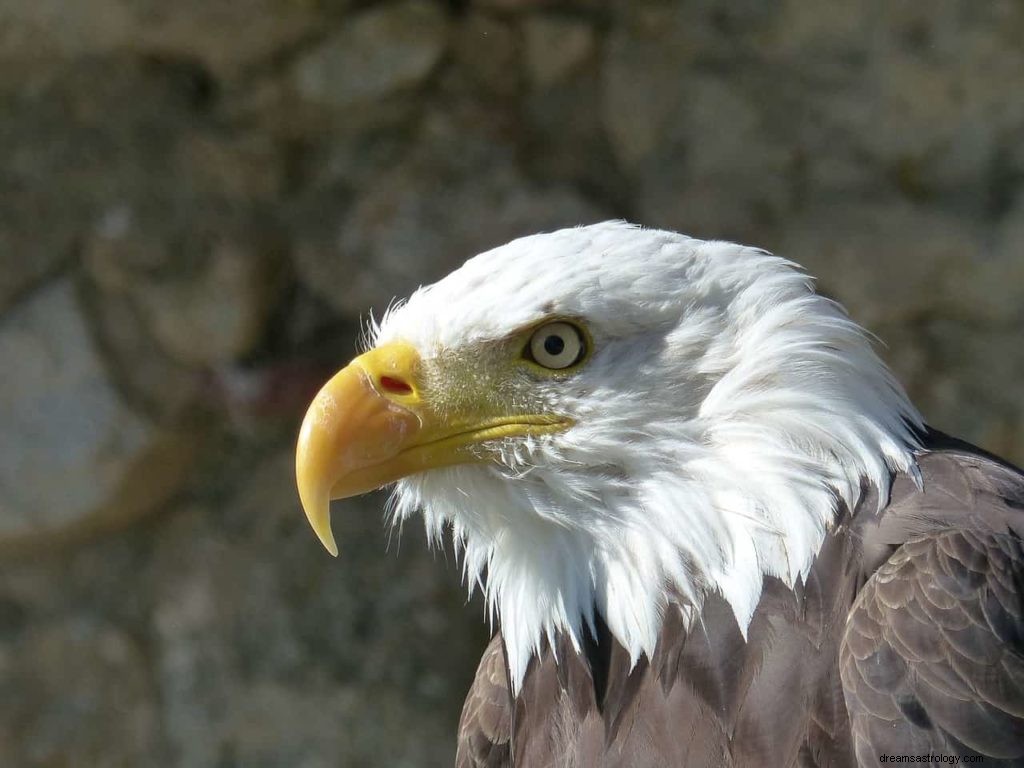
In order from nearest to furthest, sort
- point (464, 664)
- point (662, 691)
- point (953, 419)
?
point (662, 691) → point (953, 419) → point (464, 664)

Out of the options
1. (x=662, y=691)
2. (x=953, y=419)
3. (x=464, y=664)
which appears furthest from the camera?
(x=464, y=664)

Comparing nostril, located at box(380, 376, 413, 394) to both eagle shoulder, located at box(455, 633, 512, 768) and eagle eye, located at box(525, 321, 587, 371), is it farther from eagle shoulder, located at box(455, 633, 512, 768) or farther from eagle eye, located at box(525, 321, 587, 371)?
eagle shoulder, located at box(455, 633, 512, 768)

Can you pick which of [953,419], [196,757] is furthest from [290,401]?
[953,419]

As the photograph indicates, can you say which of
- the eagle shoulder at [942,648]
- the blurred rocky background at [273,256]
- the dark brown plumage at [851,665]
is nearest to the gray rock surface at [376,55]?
the blurred rocky background at [273,256]

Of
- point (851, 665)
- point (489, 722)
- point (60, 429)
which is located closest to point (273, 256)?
point (60, 429)

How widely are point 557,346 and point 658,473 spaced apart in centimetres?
21

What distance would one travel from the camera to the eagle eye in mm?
1711

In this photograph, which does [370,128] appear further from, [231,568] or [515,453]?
[515,453]

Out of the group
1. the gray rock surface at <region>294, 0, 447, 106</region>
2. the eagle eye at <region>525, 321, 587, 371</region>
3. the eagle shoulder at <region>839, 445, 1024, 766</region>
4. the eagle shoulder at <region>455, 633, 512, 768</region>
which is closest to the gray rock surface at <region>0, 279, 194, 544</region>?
the gray rock surface at <region>294, 0, 447, 106</region>

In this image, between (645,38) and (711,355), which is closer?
(711,355)

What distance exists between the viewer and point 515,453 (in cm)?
174

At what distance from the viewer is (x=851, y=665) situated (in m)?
1.47

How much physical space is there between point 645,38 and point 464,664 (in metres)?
1.69

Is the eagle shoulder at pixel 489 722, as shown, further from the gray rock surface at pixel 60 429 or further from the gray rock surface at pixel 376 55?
the gray rock surface at pixel 376 55
